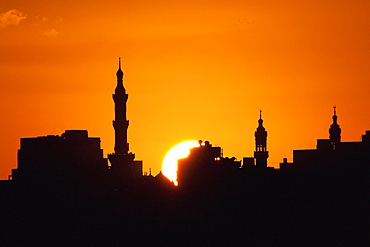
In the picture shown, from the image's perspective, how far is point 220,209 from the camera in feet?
480

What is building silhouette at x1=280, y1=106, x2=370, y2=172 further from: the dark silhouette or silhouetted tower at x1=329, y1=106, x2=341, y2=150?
silhouetted tower at x1=329, y1=106, x2=341, y2=150

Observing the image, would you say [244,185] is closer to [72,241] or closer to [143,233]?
[143,233]

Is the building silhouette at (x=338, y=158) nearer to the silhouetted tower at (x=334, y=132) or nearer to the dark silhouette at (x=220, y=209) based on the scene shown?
the dark silhouette at (x=220, y=209)

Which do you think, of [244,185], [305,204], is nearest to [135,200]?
[244,185]

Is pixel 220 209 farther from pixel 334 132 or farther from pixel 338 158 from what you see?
pixel 334 132

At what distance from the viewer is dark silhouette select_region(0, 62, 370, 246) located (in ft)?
447

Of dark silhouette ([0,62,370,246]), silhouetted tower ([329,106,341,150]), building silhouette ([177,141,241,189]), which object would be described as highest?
A: silhouetted tower ([329,106,341,150])

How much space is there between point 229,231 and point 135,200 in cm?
3164

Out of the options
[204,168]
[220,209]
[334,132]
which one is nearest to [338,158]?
[220,209]

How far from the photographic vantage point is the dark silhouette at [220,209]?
136 m

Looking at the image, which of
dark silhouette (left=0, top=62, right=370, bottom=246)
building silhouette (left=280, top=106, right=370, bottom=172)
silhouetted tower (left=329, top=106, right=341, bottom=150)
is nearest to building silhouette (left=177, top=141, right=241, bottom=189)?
dark silhouette (left=0, top=62, right=370, bottom=246)

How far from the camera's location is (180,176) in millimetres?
158000

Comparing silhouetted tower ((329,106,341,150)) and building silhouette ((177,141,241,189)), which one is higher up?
silhouetted tower ((329,106,341,150))

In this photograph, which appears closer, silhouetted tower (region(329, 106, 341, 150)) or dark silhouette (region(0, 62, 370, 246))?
dark silhouette (region(0, 62, 370, 246))
